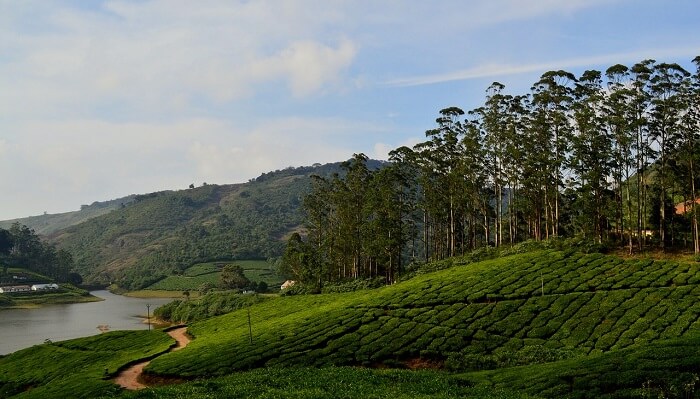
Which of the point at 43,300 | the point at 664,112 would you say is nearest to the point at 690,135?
the point at 664,112

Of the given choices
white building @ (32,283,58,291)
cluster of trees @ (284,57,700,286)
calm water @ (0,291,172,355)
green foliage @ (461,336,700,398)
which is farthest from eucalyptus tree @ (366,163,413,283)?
white building @ (32,283,58,291)

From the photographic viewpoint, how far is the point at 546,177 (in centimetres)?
7162

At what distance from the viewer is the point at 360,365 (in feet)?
142

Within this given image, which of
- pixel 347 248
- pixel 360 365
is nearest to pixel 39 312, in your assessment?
pixel 347 248

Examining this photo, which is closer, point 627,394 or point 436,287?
point 627,394

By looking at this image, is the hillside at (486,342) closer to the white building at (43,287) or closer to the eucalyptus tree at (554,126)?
the eucalyptus tree at (554,126)

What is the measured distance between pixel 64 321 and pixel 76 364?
77.3 meters

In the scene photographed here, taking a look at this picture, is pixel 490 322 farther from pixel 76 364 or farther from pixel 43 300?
pixel 43 300

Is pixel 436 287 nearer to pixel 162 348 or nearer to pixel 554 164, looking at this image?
pixel 554 164

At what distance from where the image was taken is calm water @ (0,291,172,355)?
322 feet

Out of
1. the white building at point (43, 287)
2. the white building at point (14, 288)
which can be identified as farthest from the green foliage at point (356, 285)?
the white building at point (43, 287)

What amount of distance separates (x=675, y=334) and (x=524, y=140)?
40.7 metres

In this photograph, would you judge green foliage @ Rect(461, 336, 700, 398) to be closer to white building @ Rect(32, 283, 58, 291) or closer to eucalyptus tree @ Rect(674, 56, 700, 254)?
eucalyptus tree @ Rect(674, 56, 700, 254)

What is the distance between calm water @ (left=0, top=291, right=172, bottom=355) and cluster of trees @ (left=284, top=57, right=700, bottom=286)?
150 ft
